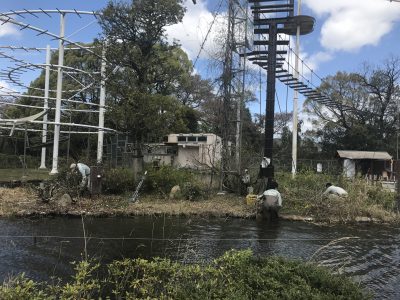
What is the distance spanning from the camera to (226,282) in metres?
5.18

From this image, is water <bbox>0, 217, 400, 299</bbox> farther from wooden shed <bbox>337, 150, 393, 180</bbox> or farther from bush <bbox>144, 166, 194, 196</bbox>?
wooden shed <bbox>337, 150, 393, 180</bbox>

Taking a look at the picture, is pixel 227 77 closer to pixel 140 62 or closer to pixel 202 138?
pixel 140 62

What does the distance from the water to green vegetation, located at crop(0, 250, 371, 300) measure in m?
1.81

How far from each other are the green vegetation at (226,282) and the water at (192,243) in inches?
71.4

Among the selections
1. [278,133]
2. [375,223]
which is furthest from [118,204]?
[278,133]

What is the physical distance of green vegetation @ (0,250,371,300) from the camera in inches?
184

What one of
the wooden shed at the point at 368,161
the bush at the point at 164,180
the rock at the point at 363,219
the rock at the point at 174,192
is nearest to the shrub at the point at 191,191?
the rock at the point at 174,192

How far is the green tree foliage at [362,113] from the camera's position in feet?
162

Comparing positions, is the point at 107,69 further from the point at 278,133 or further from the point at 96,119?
the point at 278,133

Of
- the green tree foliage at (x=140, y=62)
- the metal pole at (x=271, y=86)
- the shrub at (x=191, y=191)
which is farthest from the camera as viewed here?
the metal pole at (x=271, y=86)

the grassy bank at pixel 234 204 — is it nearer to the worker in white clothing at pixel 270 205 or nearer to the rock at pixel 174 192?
the rock at pixel 174 192

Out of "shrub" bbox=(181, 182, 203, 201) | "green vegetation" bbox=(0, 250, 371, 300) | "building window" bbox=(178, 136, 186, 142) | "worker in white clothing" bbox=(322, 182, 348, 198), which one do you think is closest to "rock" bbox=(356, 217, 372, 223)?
"worker in white clothing" bbox=(322, 182, 348, 198)

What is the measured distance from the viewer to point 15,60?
96.8 ft

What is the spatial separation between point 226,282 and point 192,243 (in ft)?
19.7
